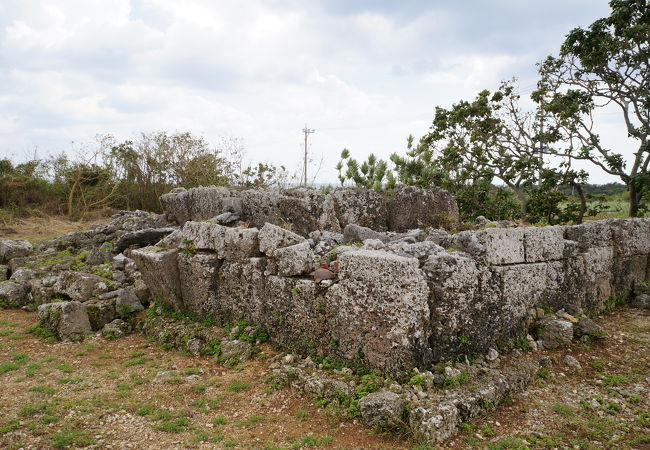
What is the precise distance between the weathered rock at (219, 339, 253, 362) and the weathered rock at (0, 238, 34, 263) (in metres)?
9.85

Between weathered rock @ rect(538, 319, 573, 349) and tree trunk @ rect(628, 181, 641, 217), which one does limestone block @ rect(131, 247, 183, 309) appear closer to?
weathered rock @ rect(538, 319, 573, 349)

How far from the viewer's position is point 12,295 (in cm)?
1041

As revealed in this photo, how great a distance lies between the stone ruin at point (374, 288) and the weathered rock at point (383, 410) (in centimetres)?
1

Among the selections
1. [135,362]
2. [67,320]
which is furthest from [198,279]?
[67,320]

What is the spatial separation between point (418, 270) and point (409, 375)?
1196 mm

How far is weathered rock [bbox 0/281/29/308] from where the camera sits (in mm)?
10312

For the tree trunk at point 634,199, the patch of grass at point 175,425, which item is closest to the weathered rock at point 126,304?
the patch of grass at point 175,425

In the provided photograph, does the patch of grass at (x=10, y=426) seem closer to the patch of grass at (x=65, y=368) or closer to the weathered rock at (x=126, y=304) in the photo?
the patch of grass at (x=65, y=368)

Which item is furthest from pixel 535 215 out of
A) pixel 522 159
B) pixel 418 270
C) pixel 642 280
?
pixel 418 270

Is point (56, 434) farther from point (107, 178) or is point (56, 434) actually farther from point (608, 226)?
point (107, 178)

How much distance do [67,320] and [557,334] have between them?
8.19 metres

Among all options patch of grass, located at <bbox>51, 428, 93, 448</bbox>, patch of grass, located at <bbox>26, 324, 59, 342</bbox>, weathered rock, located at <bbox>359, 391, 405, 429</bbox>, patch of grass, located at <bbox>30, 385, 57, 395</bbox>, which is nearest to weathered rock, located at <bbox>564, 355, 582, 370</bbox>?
weathered rock, located at <bbox>359, 391, 405, 429</bbox>

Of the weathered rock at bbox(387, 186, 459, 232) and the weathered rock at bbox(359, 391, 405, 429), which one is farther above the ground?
the weathered rock at bbox(387, 186, 459, 232)

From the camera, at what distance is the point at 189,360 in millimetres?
7035
